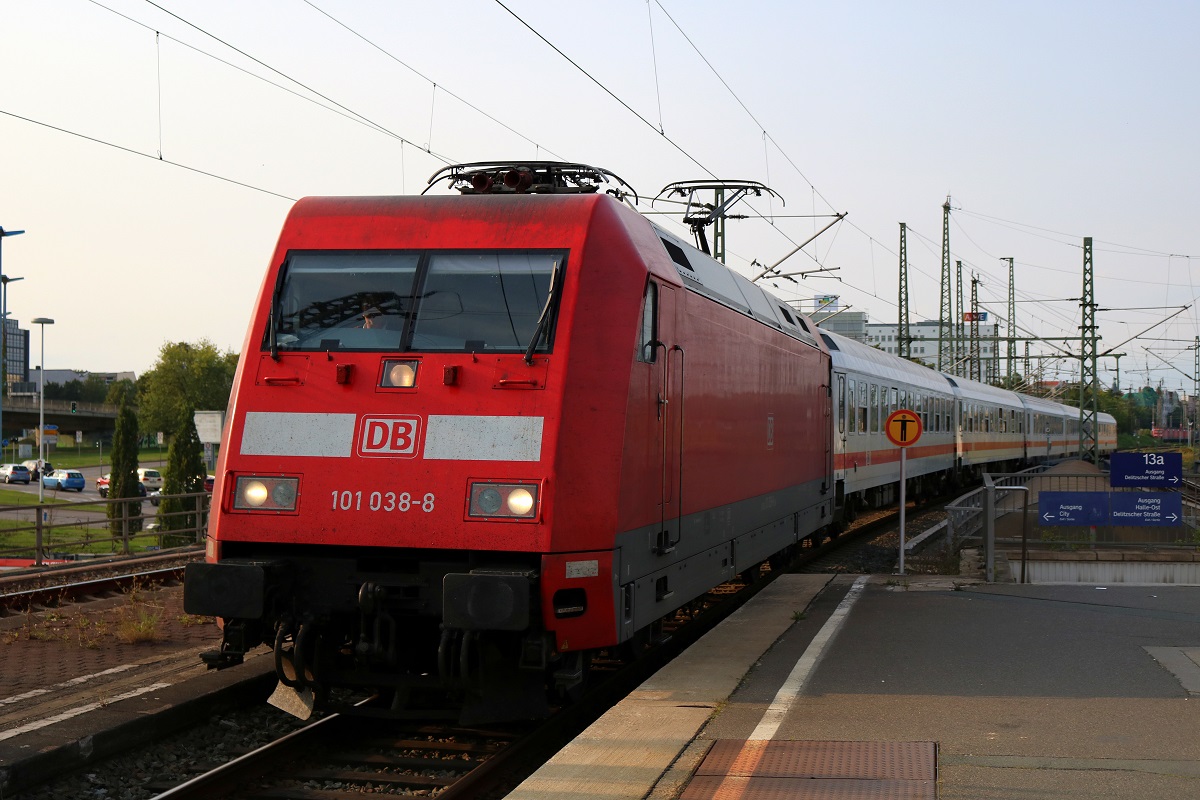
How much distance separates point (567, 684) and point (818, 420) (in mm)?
9363

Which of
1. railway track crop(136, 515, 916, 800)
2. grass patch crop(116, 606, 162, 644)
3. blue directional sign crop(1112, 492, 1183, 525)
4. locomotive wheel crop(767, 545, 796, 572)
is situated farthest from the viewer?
blue directional sign crop(1112, 492, 1183, 525)

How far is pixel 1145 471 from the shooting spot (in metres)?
16.5

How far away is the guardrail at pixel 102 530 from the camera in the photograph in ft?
57.7

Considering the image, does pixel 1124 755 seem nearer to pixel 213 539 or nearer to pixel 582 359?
pixel 582 359

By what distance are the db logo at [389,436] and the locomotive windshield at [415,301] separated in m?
0.50

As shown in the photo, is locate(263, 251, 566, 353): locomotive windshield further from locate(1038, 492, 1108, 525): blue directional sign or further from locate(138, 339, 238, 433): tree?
locate(138, 339, 238, 433): tree

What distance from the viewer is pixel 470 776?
658 centimetres

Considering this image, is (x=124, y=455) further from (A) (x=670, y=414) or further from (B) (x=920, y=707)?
(B) (x=920, y=707)

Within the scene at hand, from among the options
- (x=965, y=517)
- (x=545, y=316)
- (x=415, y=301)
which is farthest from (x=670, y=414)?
(x=965, y=517)

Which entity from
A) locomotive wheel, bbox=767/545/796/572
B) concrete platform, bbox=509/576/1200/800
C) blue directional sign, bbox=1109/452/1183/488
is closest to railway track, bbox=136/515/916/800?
concrete platform, bbox=509/576/1200/800

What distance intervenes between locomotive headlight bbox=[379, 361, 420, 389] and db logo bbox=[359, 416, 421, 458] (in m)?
0.22

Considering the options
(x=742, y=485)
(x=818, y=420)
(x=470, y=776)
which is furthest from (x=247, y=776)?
(x=818, y=420)

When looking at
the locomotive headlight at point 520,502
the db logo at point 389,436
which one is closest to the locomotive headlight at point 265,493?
the db logo at point 389,436

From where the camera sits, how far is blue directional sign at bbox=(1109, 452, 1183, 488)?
643 inches
